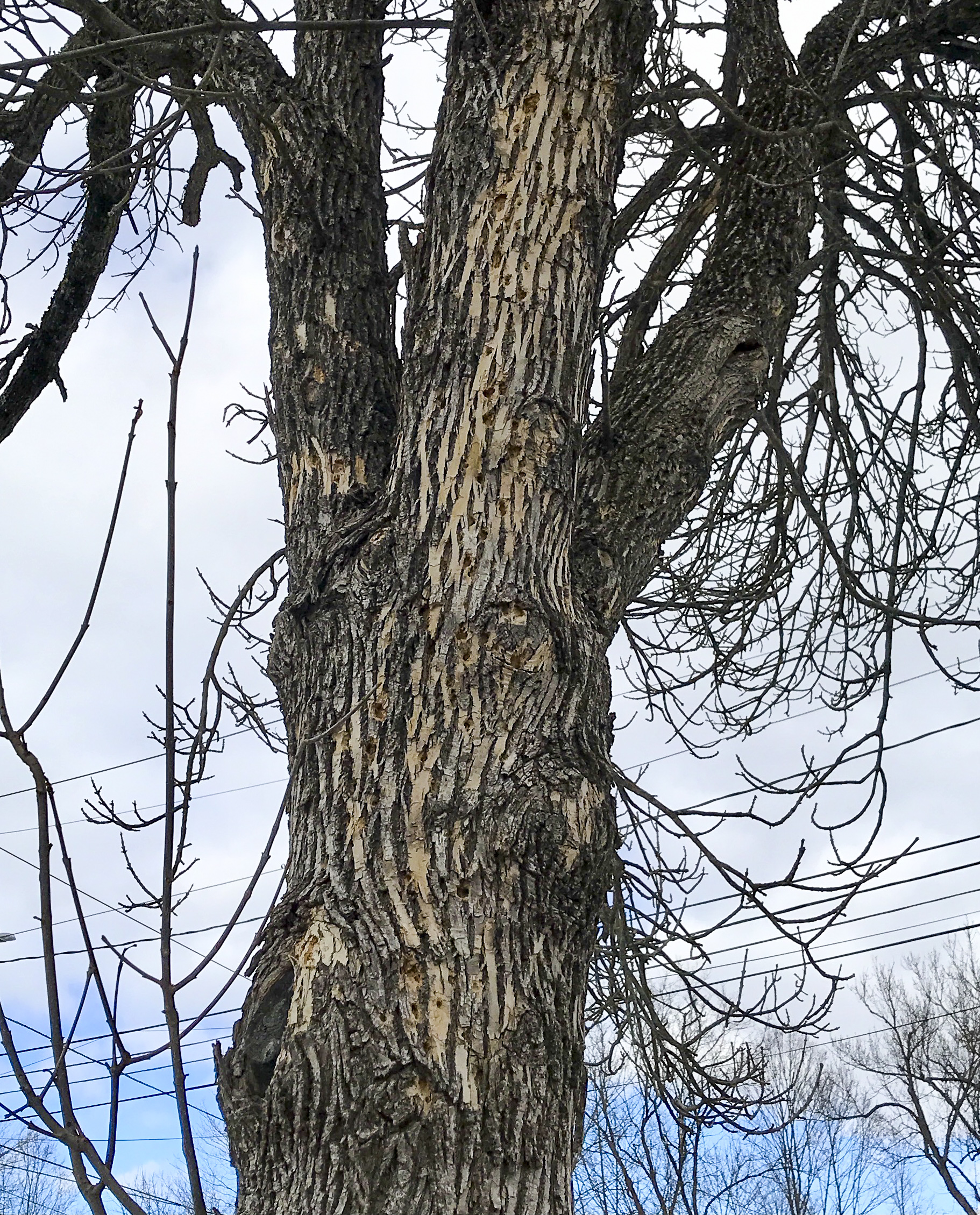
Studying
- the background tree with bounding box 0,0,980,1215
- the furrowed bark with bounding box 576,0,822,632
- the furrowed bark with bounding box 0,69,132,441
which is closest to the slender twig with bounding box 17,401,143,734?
the background tree with bounding box 0,0,980,1215

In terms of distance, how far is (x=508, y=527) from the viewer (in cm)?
178

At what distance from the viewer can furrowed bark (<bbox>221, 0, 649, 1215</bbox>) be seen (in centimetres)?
143

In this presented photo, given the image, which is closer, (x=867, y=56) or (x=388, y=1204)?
(x=388, y=1204)

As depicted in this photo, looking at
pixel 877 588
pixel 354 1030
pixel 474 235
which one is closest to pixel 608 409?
pixel 474 235

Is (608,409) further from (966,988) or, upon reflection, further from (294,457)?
(966,988)

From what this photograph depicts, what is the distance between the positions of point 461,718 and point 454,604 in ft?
0.62

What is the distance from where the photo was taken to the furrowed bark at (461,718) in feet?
4.68

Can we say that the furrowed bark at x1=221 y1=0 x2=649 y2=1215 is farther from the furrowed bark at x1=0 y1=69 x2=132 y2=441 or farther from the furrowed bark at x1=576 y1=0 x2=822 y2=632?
the furrowed bark at x1=0 y1=69 x2=132 y2=441

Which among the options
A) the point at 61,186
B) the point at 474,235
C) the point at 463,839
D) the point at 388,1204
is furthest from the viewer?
the point at 61,186

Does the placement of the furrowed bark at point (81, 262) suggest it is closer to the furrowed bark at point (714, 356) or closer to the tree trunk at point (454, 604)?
the tree trunk at point (454, 604)

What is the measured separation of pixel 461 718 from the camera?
164cm

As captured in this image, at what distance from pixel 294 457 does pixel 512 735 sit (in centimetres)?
79

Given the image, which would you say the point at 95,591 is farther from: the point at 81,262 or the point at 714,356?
the point at 81,262

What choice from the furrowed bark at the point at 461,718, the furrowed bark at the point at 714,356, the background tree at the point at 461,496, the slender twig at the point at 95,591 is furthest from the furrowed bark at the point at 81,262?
the slender twig at the point at 95,591
